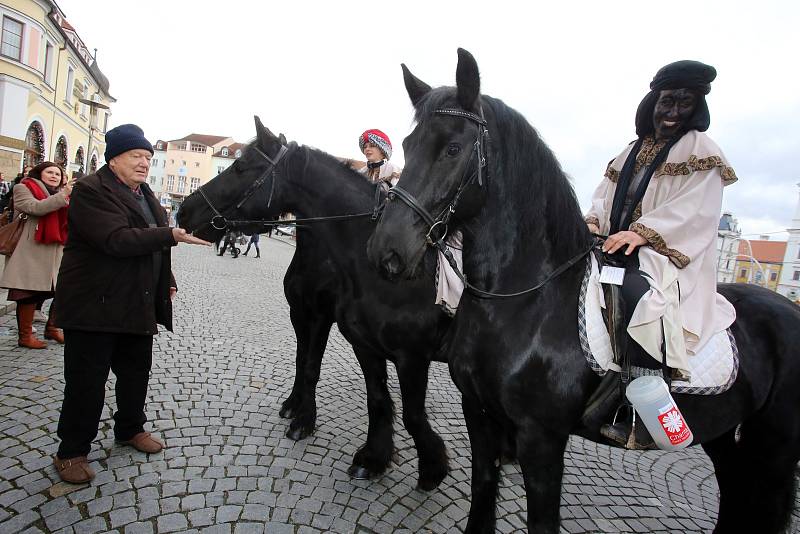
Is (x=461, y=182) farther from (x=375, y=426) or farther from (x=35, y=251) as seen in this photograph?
(x=35, y=251)

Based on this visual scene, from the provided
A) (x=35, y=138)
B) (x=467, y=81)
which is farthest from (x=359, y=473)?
(x=35, y=138)

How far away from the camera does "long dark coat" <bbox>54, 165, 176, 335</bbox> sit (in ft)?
9.03

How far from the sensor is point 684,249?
194 centimetres

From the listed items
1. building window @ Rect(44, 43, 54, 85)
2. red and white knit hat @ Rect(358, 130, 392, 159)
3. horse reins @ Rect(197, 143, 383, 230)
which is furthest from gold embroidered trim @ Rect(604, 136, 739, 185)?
building window @ Rect(44, 43, 54, 85)

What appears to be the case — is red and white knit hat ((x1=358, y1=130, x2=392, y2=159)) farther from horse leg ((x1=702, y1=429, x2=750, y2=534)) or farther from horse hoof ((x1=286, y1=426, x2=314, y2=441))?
horse leg ((x1=702, y1=429, x2=750, y2=534))

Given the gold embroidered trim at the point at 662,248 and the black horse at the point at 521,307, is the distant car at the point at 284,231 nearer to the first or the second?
the black horse at the point at 521,307

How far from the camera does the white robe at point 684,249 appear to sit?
1.85 m

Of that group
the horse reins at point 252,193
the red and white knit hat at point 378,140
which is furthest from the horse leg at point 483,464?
the red and white knit hat at point 378,140

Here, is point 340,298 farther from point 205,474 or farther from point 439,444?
point 205,474

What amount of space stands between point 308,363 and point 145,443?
1.31 metres

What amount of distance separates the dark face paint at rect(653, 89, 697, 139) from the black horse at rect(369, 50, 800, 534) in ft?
1.92

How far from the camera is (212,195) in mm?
3553

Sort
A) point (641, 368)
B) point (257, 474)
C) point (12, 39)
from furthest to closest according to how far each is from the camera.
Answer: point (12, 39)
point (257, 474)
point (641, 368)

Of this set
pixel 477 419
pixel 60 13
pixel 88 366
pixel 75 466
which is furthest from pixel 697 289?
pixel 60 13
